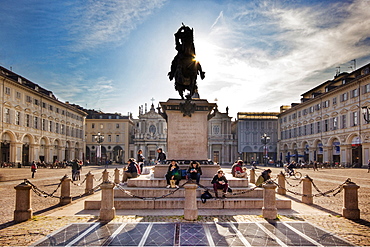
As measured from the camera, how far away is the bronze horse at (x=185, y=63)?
40.7ft

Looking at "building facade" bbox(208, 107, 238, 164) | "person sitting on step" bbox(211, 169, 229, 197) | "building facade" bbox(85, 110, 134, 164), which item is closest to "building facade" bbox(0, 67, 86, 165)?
"building facade" bbox(85, 110, 134, 164)

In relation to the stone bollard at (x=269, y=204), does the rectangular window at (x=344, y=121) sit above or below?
above

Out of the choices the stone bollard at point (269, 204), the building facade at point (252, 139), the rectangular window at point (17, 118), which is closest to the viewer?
the stone bollard at point (269, 204)

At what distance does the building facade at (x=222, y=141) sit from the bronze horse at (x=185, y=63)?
190 ft

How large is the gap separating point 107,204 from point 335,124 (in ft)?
142

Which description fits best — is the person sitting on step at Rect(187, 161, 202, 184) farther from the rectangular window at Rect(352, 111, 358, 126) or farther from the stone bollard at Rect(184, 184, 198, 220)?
the rectangular window at Rect(352, 111, 358, 126)

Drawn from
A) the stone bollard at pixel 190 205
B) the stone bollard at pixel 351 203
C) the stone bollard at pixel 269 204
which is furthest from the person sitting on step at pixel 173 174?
the stone bollard at pixel 351 203

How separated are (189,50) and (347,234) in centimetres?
885

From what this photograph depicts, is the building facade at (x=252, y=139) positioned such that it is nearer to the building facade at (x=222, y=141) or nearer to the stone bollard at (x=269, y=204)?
the building facade at (x=222, y=141)

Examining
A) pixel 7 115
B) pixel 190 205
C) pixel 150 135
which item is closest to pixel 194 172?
pixel 190 205

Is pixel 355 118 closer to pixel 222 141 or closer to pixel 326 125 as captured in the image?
pixel 326 125

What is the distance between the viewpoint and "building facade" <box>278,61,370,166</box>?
37.2 metres

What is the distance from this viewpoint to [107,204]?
8.25m

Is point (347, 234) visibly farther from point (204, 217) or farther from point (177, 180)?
point (177, 180)
